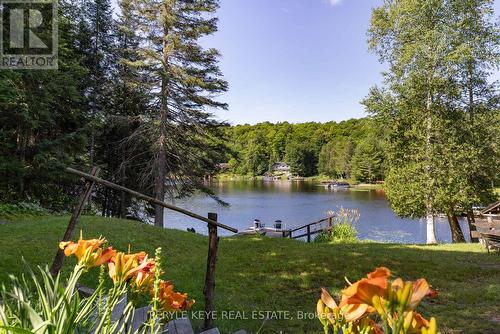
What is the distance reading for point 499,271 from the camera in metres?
6.50

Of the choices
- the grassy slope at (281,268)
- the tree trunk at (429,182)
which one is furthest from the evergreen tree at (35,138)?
the tree trunk at (429,182)

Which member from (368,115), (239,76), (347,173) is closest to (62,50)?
(239,76)

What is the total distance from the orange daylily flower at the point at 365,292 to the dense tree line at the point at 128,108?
11.3 m

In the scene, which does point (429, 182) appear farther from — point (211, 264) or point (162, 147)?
point (211, 264)

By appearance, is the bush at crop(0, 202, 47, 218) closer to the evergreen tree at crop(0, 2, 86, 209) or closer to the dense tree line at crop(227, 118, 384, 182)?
the evergreen tree at crop(0, 2, 86, 209)

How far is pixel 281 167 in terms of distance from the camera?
85.2m

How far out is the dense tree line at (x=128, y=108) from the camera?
10.6 m

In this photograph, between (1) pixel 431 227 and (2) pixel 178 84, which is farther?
(2) pixel 178 84

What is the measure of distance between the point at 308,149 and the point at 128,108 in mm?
65819

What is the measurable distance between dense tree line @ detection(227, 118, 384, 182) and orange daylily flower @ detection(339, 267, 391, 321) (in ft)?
177

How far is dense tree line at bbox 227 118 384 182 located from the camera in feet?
199

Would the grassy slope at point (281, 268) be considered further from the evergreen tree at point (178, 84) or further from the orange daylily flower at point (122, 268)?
the evergreen tree at point (178, 84)

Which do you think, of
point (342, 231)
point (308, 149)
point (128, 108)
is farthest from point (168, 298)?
point (308, 149)

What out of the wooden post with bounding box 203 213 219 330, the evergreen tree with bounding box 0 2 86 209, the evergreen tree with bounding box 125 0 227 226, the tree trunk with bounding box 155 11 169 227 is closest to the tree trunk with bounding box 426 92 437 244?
the evergreen tree with bounding box 125 0 227 226
